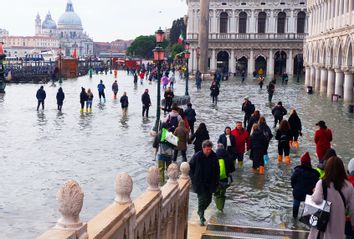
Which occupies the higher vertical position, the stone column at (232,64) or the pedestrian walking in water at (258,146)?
the stone column at (232,64)

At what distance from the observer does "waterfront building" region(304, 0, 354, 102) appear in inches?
1264

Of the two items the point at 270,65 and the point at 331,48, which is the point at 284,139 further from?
the point at 270,65

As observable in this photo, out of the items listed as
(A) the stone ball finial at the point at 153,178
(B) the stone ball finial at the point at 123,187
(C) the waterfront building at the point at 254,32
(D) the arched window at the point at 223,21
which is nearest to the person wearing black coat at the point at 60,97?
(A) the stone ball finial at the point at 153,178

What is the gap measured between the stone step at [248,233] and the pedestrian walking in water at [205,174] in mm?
340

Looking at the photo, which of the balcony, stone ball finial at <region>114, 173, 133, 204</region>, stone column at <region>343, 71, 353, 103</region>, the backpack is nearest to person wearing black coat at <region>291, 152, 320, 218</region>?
stone ball finial at <region>114, 173, 133, 204</region>

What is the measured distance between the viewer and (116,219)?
15.7 feet

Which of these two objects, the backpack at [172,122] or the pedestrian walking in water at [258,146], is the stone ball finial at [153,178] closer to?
the pedestrian walking in water at [258,146]

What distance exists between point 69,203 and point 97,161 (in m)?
10.7

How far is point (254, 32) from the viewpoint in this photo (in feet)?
238

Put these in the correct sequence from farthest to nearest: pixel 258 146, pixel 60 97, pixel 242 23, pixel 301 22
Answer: pixel 242 23 → pixel 301 22 → pixel 60 97 → pixel 258 146

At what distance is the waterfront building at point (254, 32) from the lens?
236 ft

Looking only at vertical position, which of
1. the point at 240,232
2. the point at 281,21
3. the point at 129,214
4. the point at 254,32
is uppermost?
the point at 281,21

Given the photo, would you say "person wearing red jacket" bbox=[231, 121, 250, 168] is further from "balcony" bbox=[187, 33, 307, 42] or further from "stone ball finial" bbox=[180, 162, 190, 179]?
"balcony" bbox=[187, 33, 307, 42]

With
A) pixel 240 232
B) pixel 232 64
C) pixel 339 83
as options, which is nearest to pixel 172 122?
pixel 240 232
